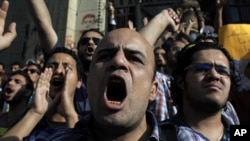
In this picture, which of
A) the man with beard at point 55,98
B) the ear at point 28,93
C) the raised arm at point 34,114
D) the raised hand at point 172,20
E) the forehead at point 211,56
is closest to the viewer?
the raised arm at point 34,114

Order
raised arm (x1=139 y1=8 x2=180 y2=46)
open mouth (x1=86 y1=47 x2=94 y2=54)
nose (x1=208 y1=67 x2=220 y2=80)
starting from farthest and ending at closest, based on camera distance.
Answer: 1. open mouth (x1=86 y1=47 x2=94 y2=54)
2. raised arm (x1=139 y1=8 x2=180 y2=46)
3. nose (x1=208 y1=67 x2=220 y2=80)

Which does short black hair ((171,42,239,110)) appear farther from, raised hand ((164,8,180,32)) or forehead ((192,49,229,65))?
raised hand ((164,8,180,32))

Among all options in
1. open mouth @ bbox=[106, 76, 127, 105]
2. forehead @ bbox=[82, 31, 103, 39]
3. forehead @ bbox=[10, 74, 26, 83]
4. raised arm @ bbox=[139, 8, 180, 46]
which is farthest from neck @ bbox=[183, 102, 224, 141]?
forehead @ bbox=[10, 74, 26, 83]

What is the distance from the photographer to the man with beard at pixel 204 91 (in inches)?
98.3

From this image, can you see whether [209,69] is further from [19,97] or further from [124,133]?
[19,97]

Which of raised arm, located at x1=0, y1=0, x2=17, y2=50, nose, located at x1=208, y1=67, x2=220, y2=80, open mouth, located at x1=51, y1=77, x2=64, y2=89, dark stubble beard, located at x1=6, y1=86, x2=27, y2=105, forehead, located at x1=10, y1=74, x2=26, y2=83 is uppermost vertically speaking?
raised arm, located at x1=0, y1=0, x2=17, y2=50

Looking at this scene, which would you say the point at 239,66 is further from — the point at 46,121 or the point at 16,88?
the point at 16,88

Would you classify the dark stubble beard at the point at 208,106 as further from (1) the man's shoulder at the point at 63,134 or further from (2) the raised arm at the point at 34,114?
(2) the raised arm at the point at 34,114

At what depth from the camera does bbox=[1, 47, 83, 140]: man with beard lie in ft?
8.05

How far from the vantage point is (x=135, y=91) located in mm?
1988

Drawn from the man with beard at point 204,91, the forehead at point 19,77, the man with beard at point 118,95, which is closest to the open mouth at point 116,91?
the man with beard at point 118,95

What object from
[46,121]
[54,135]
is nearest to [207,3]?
[46,121]

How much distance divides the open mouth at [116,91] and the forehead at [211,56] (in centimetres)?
90

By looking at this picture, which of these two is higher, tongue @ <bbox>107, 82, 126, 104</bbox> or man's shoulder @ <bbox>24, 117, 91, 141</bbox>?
tongue @ <bbox>107, 82, 126, 104</bbox>
